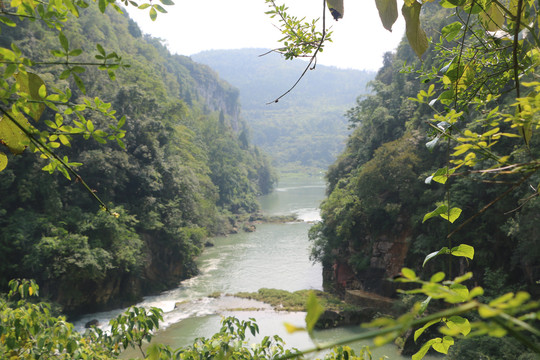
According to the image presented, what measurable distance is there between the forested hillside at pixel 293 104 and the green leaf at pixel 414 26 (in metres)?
73.2

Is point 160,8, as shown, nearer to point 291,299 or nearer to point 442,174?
point 442,174

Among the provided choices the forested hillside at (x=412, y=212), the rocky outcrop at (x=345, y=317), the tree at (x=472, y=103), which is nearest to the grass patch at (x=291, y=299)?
the rocky outcrop at (x=345, y=317)

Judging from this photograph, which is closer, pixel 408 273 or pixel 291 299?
pixel 408 273

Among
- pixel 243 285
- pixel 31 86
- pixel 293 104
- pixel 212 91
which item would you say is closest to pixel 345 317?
pixel 243 285

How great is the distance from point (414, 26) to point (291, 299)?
45.9 feet

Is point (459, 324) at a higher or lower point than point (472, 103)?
lower

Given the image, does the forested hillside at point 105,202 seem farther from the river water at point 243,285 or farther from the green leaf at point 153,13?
the green leaf at point 153,13

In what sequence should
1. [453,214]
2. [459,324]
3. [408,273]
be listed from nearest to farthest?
1. [408,273]
2. [459,324]
3. [453,214]

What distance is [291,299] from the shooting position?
1414 centimetres

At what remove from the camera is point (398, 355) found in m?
10.2

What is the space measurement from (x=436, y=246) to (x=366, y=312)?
3042 mm

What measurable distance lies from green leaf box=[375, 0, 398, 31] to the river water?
6.21m

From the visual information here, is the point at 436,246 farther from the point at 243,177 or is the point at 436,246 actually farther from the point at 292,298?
the point at 243,177

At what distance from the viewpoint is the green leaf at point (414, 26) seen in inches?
35.0
